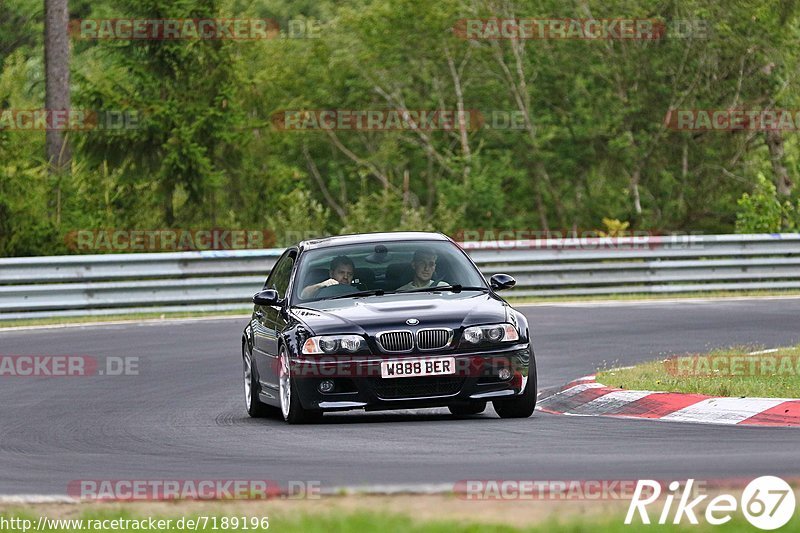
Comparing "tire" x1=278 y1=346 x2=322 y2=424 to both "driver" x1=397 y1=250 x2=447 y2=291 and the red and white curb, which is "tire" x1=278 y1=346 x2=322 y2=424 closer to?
"driver" x1=397 y1=250 x2=447 y2=291

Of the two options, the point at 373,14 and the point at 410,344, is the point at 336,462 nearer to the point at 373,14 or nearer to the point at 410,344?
the point at 410,344

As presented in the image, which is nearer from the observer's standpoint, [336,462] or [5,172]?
[336,462]

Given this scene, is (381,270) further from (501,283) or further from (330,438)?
(330,438)

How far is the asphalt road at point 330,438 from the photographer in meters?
8.65

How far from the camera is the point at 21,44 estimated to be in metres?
65.4

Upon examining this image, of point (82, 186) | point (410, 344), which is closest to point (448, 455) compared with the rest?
point (410, 344)

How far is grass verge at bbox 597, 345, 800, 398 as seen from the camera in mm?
12406

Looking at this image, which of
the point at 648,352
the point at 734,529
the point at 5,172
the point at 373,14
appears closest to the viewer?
the point at 734,529

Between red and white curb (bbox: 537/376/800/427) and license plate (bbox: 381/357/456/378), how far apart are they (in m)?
Result: 1.42

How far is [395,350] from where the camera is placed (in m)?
12.0

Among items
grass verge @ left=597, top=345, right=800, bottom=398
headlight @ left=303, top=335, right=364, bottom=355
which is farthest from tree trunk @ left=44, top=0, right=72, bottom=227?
headlight @ left=303, top=335, right=364, bottom=355

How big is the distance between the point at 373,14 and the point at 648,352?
31766 millimetres

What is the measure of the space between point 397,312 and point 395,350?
0.37 metres

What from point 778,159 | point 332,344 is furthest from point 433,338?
point 778,159
